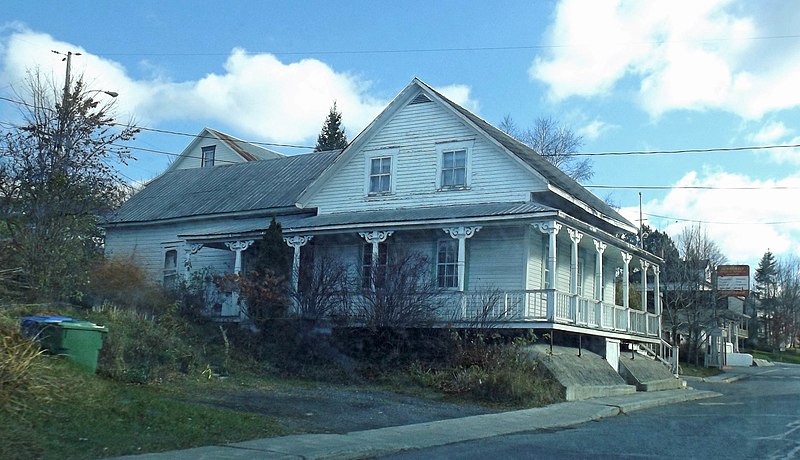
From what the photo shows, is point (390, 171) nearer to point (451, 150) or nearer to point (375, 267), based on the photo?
point (451, 150)

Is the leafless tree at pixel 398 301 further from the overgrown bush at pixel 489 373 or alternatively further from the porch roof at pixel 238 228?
the porch roof at pixel 238 228

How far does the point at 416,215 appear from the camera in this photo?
22.8 m

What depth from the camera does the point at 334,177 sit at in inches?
1029

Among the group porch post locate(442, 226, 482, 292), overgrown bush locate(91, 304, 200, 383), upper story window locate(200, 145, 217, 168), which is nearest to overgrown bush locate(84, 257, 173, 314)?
overgrown bush locate(91, 304, 200, 383)

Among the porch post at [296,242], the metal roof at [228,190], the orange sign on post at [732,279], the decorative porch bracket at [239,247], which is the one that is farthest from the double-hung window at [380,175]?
the orange sign on post at [732,279]

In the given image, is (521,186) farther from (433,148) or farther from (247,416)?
(247,416)

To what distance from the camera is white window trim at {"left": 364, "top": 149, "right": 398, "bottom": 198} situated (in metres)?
25.0

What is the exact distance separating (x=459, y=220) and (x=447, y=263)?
Answer: 8.31 feet

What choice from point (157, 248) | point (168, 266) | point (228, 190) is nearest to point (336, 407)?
point (168, 266)

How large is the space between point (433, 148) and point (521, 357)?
8.07 meters

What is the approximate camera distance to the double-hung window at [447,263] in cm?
2334

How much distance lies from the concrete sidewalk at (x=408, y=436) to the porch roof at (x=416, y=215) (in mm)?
5281

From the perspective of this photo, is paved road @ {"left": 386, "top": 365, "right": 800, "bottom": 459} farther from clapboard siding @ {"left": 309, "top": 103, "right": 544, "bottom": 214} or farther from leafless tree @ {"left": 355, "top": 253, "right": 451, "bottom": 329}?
clapboard siding @ {"left": 309, "top": 103, "right": 544, "bottom": 214}

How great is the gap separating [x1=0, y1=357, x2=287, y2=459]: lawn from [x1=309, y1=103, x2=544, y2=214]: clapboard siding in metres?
12.3
